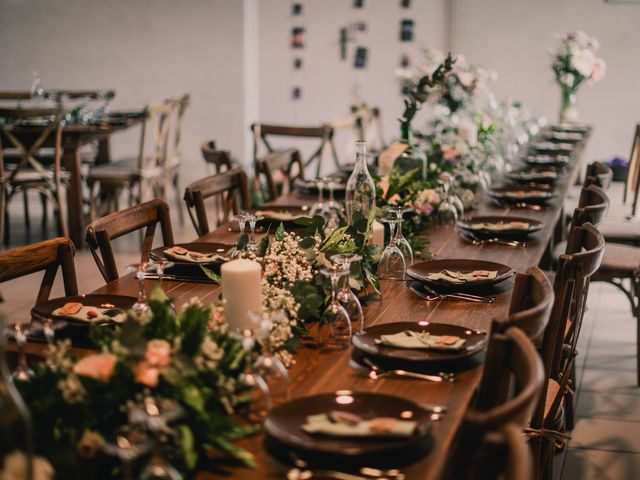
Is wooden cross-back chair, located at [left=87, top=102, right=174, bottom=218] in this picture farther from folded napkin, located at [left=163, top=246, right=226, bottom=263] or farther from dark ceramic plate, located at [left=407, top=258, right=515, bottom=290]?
dark ceramic plate, located at [left=407, top=258, right=515, bottom=290]

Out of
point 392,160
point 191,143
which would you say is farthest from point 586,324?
point 191,143

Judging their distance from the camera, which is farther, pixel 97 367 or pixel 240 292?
pixel 240 292

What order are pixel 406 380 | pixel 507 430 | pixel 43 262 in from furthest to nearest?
pixel 43 262 < pixel 406 380 < pixel 507 430

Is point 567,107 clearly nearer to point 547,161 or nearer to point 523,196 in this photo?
point 547,161

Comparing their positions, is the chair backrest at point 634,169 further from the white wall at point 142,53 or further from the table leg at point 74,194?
the white wall at point 142,53

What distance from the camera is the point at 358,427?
1496 mm

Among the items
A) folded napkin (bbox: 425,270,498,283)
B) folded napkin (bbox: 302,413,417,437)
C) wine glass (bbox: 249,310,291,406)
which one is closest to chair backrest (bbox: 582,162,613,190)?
folded napkin (bbox: 425,270,498,283)

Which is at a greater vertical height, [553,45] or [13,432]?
[553,45]

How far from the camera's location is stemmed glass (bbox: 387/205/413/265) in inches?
98.9

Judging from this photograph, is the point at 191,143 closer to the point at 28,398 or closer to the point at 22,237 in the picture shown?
the point at 22,237

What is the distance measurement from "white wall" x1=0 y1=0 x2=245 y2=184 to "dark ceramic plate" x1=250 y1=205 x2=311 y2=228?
17.4ft

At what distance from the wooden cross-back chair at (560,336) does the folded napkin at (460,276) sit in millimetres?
213

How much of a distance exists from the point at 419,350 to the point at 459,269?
791 millimetres

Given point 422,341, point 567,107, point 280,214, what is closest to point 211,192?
point 280,214
